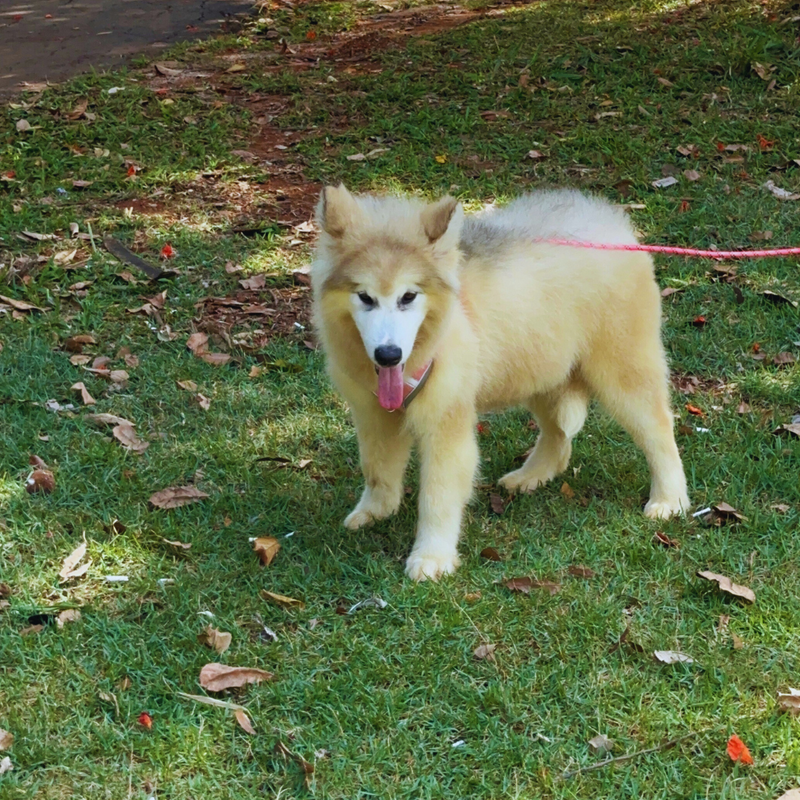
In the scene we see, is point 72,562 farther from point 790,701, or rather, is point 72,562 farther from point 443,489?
point 790,701

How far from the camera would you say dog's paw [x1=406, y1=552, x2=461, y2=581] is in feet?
14.2

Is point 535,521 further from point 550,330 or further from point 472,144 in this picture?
point 472,144

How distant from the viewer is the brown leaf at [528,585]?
4246 mm

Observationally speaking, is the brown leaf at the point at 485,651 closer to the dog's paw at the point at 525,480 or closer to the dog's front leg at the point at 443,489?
the dog's front leg at the point at 443,489

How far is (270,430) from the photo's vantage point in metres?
5.57

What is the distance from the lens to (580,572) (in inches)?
172

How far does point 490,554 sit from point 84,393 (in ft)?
8.30

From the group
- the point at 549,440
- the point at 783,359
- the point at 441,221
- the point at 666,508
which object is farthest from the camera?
the point at 783,359

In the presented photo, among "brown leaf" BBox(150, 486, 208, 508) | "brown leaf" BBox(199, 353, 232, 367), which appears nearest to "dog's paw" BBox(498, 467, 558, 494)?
"brown leaf" BBox(150, 486, 208, 508)

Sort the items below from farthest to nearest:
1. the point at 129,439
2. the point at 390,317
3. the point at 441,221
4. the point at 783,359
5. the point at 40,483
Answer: the point at 783,359, the point at 129,439, the point at 40,483, the point at 441,221, the point at 390,317

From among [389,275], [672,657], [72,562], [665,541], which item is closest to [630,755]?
[672,657]

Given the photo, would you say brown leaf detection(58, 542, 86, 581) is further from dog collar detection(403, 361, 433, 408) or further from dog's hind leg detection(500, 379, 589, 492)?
dog's hind leg detection(500, 379, 589, 492)

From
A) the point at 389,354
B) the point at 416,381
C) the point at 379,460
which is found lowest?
the point at 379,460

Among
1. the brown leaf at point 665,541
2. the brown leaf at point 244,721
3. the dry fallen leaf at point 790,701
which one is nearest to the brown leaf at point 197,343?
the brown leaf at point 665,541
